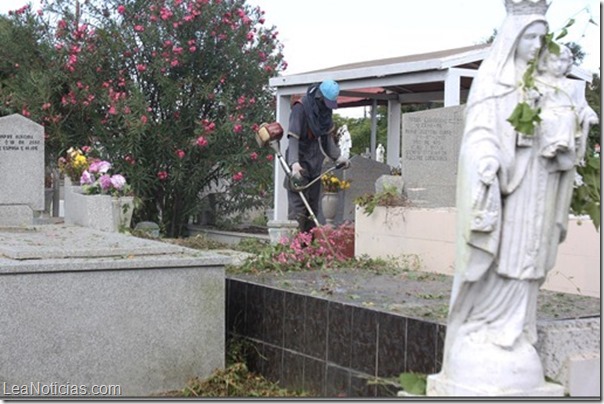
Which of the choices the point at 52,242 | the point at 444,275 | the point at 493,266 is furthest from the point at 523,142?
the point at 52,242

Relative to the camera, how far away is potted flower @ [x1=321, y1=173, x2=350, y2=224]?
13.8 m

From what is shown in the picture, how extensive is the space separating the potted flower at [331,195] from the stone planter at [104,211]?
303cm

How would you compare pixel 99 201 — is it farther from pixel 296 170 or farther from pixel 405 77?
pixel 405 77

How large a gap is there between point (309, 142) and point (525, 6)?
5810 mm

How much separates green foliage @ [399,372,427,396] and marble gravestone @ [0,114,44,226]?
6.89 metres

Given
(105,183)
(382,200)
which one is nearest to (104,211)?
(105,183)

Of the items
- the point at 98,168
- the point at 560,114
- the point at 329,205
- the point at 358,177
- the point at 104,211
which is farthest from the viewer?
the point at 358,177

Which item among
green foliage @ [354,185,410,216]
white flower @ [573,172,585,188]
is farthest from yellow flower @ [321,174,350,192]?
white flower @ [573,172,585,188]

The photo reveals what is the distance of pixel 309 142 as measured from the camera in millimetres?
10227

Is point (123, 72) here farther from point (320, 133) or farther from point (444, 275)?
point (444, 275)

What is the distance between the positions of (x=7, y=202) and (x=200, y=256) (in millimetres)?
4648

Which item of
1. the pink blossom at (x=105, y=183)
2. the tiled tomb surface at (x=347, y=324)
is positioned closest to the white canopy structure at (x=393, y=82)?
the pink blossom at (x=105, y=183)

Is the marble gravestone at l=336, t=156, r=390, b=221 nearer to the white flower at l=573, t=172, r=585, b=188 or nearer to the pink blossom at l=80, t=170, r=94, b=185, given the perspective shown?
the pink blossom at l=80, t=170, r=94, b=185

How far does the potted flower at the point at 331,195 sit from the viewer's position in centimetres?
1377
